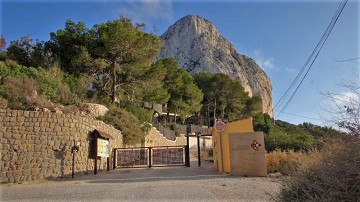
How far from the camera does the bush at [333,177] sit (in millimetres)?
4073

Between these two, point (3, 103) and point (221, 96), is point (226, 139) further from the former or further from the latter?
point (221, 96)

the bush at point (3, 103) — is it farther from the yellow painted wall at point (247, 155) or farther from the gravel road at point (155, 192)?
the yellow painted wall at point (247, 155)

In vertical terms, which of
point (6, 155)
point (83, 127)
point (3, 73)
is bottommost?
point (6, 155)

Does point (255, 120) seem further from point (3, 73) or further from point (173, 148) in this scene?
point (3, 73)

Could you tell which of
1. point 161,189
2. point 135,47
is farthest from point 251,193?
point 135,47

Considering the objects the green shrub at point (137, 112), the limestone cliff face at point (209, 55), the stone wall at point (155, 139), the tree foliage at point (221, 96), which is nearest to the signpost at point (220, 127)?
the green shrub at point (137, 112)

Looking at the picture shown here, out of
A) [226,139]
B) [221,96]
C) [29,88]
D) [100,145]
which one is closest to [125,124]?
[100,145]

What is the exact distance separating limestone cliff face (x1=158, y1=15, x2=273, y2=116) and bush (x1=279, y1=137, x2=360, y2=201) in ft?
253

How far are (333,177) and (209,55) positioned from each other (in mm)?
83265

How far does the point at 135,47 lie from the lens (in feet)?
84.5

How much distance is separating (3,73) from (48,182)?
723cm

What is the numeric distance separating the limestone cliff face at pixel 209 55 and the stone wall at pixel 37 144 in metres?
68.1

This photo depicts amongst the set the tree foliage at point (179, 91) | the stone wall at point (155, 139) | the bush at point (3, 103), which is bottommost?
the stone wall at point (155, 139)

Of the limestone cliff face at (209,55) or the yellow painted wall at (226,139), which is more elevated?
the limestone cliff face at (209,55)
